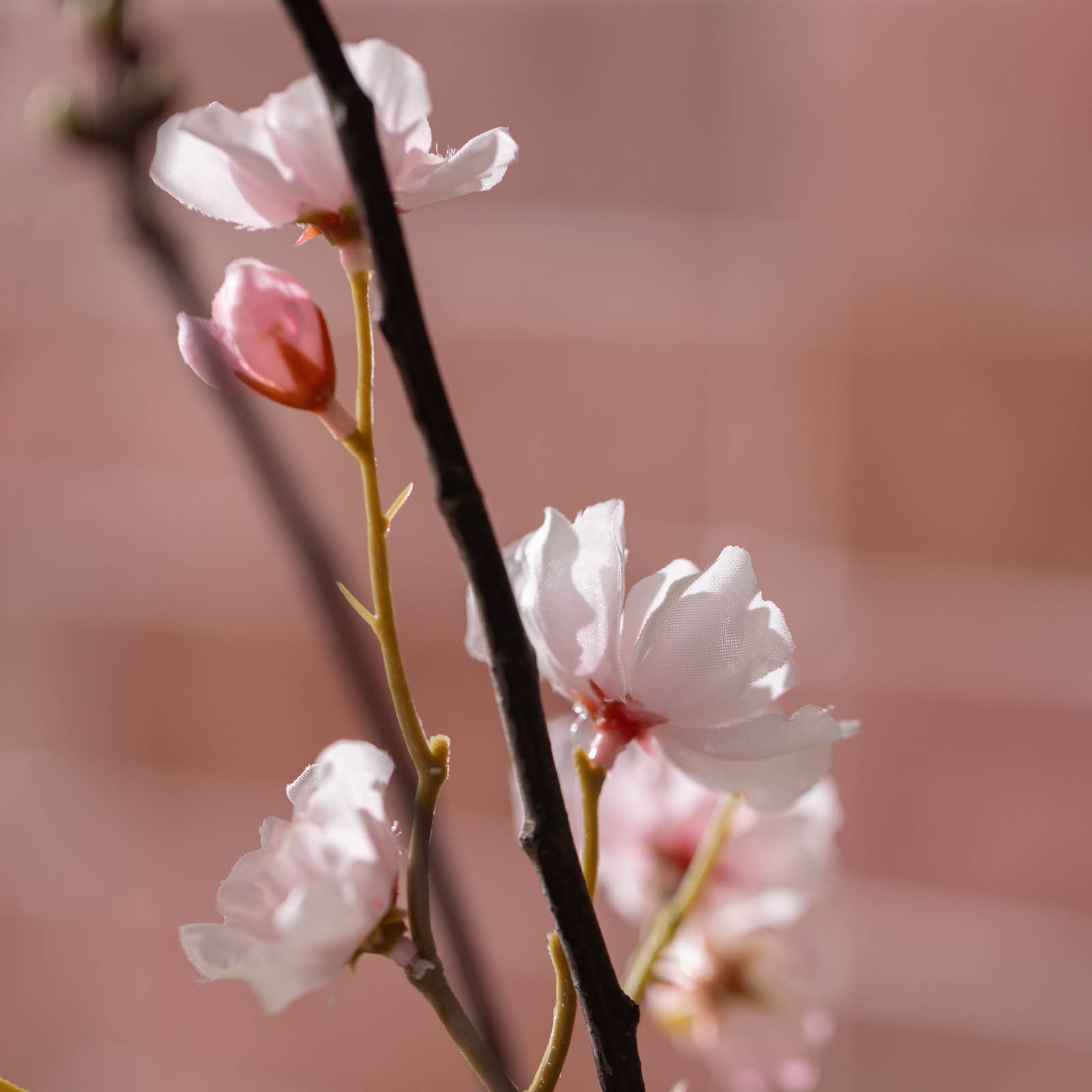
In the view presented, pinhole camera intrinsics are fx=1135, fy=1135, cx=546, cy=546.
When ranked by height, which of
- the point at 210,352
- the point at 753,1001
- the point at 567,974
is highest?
the point at 210,352

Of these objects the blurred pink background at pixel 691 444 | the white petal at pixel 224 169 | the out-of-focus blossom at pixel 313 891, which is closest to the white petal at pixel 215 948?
the out-of-focus blossom at pixel 313 891

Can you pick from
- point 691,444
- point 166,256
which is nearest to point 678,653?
point 166,256

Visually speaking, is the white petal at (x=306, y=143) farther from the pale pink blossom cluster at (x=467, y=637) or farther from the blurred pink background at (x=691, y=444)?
the blurred pink background at (x=691, y=444)

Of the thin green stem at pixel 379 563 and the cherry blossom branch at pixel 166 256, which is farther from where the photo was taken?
the cherry blossom branch at pixel 166 256

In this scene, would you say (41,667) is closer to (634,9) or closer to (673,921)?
(634,9)

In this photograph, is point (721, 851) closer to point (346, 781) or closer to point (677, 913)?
point (677, 913)

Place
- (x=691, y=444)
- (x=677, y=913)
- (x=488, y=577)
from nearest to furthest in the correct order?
(x=488, y=577) → (x=677, y=913) → (x=691, y=444)
